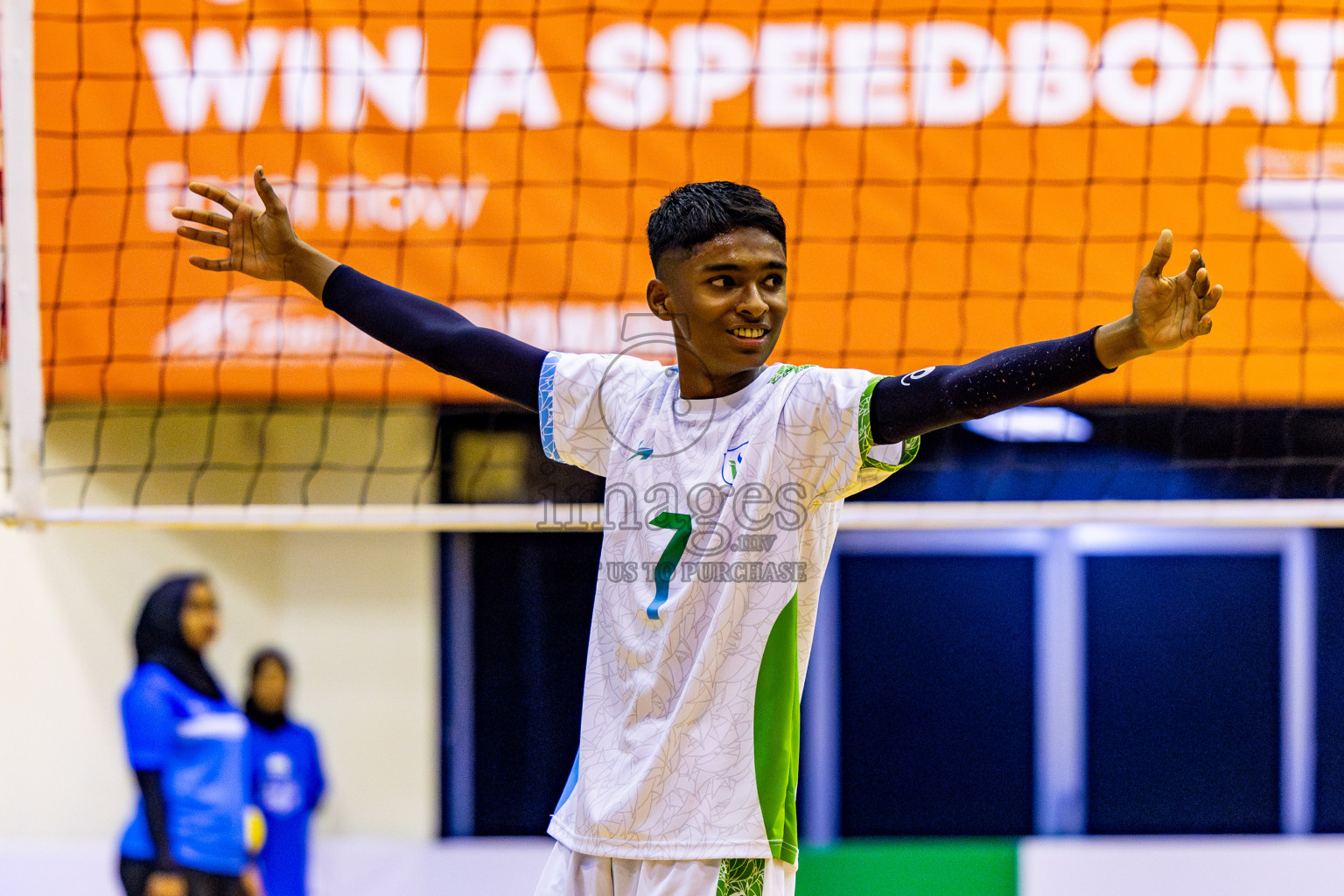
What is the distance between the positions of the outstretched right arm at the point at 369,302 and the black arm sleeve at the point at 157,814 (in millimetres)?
2451

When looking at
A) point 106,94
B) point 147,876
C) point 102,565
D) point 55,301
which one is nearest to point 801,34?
point 106,94

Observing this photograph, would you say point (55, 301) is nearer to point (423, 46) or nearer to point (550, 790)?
point (423, 46)

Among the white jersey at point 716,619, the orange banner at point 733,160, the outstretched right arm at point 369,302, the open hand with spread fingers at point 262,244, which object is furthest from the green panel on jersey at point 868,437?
the orange banner at point 733,160

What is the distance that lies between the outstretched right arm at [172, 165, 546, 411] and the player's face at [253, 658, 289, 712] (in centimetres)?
310

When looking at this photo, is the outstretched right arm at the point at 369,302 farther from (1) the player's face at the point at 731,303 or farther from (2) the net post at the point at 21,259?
(2) the net post at the point at 21,259

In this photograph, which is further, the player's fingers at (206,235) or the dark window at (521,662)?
the dark window at (521,662)

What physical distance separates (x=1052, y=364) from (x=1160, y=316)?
15 cm

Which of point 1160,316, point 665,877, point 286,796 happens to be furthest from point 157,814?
point 1160,316

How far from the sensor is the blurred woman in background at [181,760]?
4.10 metres

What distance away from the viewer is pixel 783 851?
180 centimetres

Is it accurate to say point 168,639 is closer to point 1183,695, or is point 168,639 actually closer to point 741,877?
point 741,877

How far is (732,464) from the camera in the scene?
184cm

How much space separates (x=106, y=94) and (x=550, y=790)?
355cm

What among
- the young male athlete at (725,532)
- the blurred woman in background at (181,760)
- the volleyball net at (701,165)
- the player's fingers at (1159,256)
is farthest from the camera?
the blurred woman in background at (181,760)
